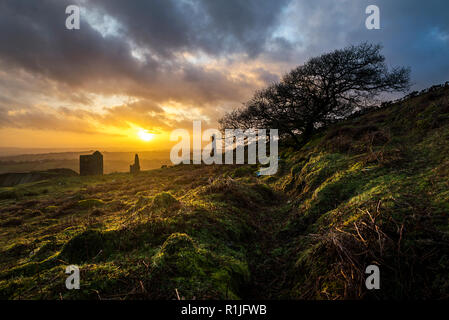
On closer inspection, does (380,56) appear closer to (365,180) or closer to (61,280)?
(365,180)

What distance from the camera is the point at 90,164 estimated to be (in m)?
29.1

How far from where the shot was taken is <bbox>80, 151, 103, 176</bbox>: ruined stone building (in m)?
28.7

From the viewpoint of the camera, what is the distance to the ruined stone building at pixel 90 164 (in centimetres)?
2873

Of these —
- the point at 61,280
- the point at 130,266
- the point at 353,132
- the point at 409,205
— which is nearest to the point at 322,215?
the point at 409,205

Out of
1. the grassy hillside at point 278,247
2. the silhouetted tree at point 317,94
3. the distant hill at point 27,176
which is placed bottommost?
the distant hill at point 27,176

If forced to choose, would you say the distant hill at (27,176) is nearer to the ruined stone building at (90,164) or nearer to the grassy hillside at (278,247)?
the ruined stone building at (90,164)

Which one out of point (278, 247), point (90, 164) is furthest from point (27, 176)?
point (278, 247)

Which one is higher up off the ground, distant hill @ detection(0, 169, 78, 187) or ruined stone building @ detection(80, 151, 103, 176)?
ruined stone building @ detection(80, 151, 103, 176)

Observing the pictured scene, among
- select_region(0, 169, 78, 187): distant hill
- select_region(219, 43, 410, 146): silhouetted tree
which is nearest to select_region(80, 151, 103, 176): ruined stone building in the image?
select_region(0, 169, 78, 187): distant hill

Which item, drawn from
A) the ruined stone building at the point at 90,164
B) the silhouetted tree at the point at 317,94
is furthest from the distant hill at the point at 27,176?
the silhouetted tree at the point at 317,94

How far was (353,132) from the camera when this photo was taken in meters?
9.28

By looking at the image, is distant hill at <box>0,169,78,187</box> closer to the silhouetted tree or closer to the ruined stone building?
the ruined stone building

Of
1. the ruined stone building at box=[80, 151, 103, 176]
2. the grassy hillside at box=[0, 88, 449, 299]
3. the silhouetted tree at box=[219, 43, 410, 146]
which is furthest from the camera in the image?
the ruined stone building at box=[80, 151, 103, 176]
